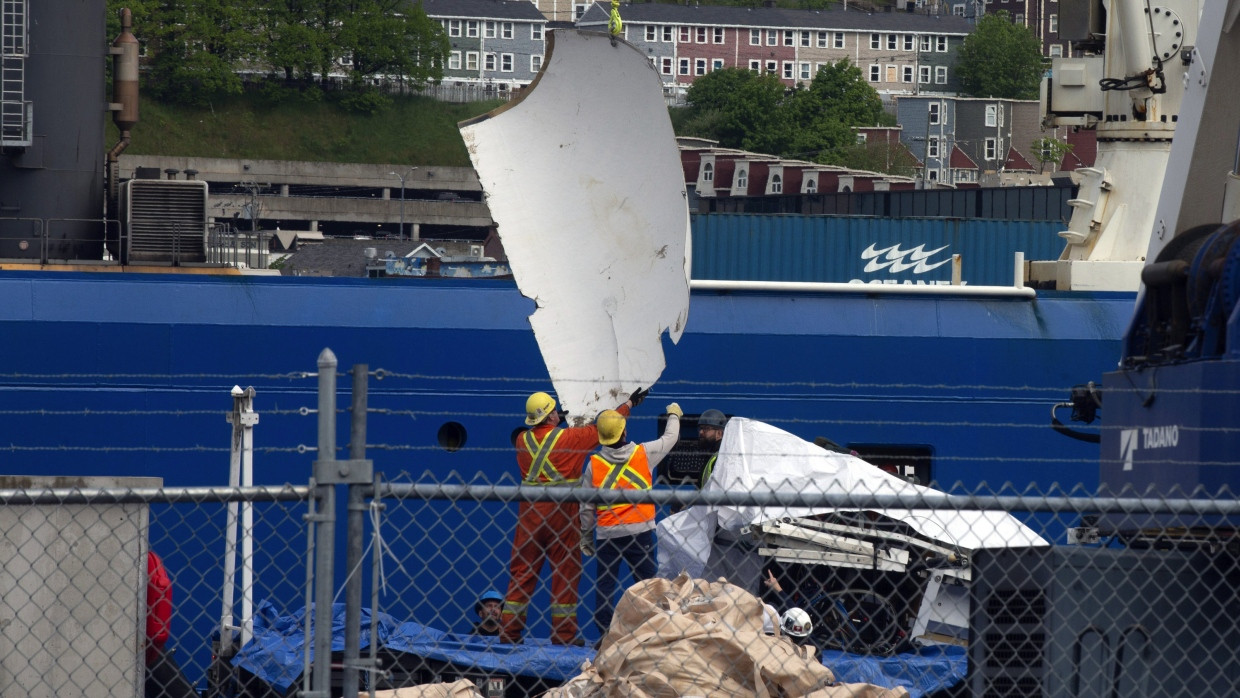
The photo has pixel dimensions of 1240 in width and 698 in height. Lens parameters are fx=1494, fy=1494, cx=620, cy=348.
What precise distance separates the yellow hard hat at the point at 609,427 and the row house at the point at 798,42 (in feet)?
359

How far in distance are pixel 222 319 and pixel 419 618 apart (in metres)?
2.70

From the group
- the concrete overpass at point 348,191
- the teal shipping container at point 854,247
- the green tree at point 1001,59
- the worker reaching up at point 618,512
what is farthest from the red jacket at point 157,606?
the green tree at point 1001,59

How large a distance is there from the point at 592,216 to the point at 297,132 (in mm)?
88060

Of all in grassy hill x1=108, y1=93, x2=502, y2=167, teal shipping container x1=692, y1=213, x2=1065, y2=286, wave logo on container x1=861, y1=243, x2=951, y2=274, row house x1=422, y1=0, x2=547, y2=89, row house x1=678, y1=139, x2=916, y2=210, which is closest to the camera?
wave logo on container x1=861, y1=243, x2=951, y2=274

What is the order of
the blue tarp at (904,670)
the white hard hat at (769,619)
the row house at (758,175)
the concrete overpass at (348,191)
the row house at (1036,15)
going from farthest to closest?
the row house at (1036,15) < the concrete overpass at (348,191) < the row house at (758,175) < the blue tarp at (904,670) < the white hard hat at (769,619)

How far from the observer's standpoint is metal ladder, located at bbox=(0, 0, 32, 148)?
12.4 meters

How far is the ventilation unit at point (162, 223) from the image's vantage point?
12406 mm

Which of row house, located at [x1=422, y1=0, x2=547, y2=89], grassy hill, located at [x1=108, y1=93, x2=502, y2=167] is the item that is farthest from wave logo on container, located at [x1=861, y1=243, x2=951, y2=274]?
row house, located at [x1=422, y1=0, x2=547, y2=89]

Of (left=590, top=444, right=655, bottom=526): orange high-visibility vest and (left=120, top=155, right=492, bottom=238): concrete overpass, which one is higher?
(left=120, top=155, right=492, bottom=238): concrete overpass

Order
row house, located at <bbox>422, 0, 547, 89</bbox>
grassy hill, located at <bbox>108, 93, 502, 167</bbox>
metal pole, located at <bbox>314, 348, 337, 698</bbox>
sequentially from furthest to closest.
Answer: row house, located at <bbox>422, 0, 547, 89</bbox> → grassy hill, located at <bbox>108, 93, 502, 167</bbox> → metal pole, located at <bbox>314, 348, 337, 698</bbox>

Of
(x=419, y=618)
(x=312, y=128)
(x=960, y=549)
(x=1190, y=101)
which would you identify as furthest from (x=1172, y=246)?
(x=312, y=128)

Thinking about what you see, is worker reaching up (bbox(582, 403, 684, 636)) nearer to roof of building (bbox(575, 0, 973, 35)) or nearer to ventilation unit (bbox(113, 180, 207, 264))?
ventilation unit (bbox(113, 180, 207, 264))

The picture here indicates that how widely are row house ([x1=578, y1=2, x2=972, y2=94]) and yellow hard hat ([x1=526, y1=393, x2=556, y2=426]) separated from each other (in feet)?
357

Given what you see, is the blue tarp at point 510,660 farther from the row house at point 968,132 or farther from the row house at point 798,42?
the row house at point 798,42
